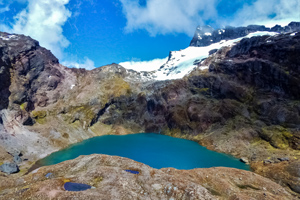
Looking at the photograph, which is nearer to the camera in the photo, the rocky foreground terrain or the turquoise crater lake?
the rocky foreground terrain

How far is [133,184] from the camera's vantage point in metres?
30.2

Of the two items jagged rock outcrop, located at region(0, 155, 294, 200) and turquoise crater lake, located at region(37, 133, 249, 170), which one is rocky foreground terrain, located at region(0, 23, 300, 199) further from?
turquoise crater lake, located at region(37, 133, 249, 170)

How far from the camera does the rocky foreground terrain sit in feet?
114

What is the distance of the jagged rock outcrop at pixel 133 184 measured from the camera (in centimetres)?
2661

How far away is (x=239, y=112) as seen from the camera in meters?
86.7

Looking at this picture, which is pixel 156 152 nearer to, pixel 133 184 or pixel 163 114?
pixel 133 184

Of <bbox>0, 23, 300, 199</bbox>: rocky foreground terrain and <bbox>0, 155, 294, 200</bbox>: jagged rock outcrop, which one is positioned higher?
<bbox>0, 23, 300, 199</bbox>: rocky foreground terrain

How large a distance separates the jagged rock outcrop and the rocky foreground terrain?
235 mm

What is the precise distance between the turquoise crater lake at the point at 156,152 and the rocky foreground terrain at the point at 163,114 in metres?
5.65

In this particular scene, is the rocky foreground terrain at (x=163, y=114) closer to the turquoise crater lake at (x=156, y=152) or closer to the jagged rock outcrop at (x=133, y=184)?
the jagged rock outcrop at (x=133, y=184)

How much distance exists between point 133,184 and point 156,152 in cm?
4324

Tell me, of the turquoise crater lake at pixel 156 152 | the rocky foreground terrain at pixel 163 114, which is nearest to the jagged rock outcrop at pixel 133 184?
the rocky foreground terrain at pixel 163 114

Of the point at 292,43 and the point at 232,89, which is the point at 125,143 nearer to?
the point at 232,89

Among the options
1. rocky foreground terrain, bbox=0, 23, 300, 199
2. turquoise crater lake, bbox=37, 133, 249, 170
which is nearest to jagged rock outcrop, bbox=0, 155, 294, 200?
rocky foreground terrain, bbox=0, 23, 300, 199
